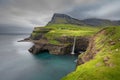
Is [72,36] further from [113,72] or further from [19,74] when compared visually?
[113,72]

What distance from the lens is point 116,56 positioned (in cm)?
5366

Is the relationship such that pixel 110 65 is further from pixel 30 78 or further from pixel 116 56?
pixel 30 78

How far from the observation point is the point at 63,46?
150 m

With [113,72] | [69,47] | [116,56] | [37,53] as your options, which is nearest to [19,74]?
[116,56]

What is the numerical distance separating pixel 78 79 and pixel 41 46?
12497 cm


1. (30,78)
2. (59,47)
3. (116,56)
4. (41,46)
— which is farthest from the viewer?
(41,46)

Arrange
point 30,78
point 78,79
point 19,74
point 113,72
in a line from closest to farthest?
point 78,79 < point 113,72 < point 30,78 < point 19,74

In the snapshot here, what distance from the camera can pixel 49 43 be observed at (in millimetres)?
162250

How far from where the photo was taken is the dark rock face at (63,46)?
486ft

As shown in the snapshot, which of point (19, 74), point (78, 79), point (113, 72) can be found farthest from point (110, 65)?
point (19, 74)

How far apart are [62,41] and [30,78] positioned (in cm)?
9218

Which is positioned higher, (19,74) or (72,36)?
(72,36)

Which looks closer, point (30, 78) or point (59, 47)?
point (30, 78)

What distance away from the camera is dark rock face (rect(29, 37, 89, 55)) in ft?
486
